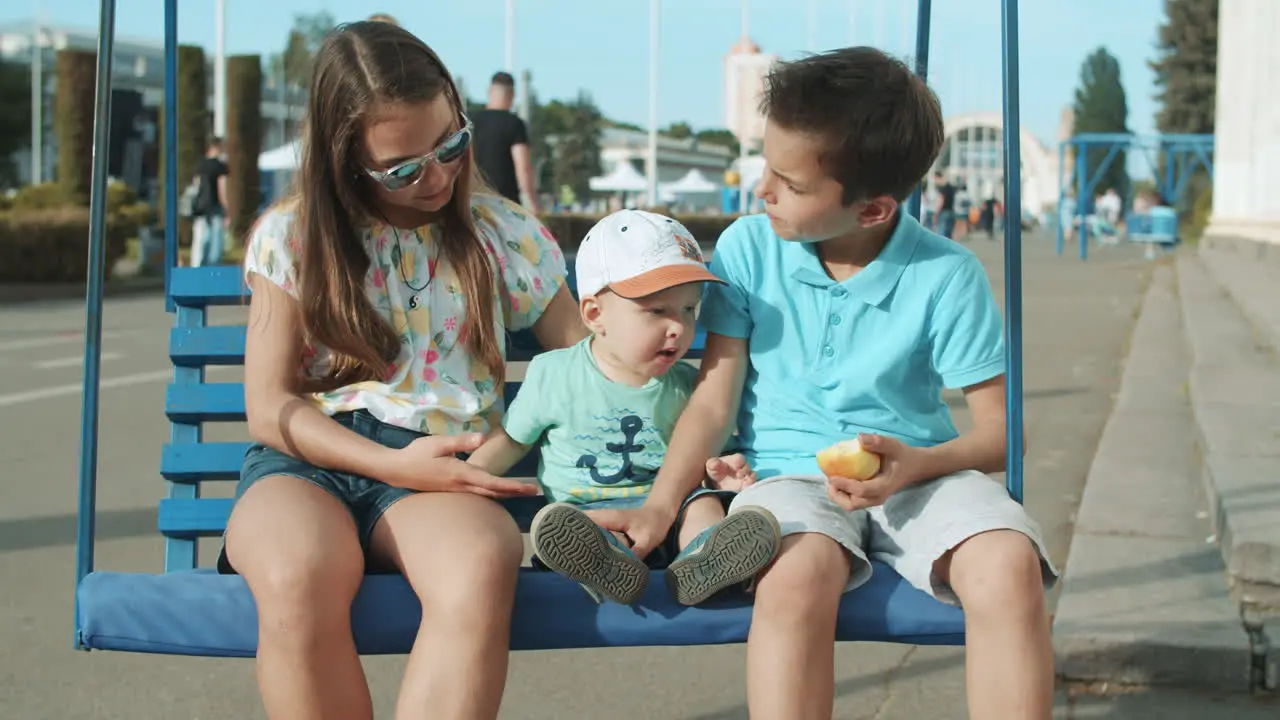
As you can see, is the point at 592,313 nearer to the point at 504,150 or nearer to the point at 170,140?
the point at 170,140

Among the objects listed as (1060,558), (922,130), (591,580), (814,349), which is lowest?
(1060,558)

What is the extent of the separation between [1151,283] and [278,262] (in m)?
18.5

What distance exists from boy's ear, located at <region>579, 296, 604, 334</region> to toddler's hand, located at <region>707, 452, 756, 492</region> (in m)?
0.31

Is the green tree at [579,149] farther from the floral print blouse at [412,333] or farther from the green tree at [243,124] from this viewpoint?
the floral print blouse at [412,333]

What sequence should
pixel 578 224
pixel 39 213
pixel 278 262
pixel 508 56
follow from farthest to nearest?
pixel 578 224 → pixel 508 56 → pixel 39 213 → pixel 278 262

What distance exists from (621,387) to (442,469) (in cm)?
38

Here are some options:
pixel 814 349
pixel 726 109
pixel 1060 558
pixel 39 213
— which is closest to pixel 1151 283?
pixel 39 213

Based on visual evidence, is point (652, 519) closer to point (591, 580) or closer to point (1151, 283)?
point (591, 580)

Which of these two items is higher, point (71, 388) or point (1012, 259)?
point (1012, 259)

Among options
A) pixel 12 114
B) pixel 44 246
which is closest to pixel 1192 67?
pixel 12 114

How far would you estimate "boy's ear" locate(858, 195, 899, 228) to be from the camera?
2.60m

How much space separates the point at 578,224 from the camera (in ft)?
105

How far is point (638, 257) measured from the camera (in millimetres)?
2629

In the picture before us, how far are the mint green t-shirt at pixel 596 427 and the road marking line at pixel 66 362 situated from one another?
26.3ft
